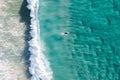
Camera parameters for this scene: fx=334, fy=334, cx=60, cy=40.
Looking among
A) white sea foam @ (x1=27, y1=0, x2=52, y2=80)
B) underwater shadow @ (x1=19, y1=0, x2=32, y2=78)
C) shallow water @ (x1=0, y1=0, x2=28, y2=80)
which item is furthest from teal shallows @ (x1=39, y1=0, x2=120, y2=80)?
shallow water @ (x1=0, y1=0, x2=28, y2=80)

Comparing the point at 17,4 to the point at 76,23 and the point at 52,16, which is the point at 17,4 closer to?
the point at 52,16

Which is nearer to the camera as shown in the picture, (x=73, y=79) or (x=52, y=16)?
(x=73, y=79)

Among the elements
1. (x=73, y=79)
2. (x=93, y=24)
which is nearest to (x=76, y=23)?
(x=93, y=24)

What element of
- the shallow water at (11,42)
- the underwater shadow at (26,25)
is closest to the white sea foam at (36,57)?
the underwater shadow at (26,25)

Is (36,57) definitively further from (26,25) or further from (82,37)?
(82,37)

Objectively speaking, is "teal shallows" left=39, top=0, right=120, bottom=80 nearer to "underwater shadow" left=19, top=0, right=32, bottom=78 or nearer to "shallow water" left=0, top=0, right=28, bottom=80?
"underwater shadow" left=19, top=0, right=32, bottom=78
